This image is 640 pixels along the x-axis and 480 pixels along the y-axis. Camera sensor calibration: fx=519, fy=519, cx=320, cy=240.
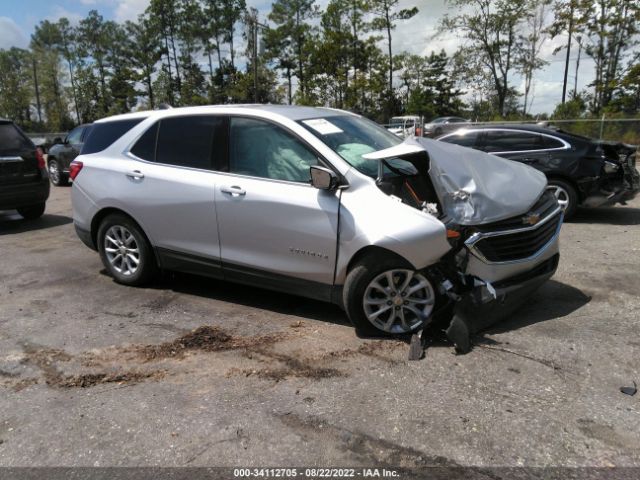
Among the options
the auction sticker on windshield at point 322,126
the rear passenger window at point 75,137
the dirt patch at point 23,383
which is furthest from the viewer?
the rear passenger window at point 75,137

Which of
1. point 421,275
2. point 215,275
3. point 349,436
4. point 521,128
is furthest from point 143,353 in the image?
point 521,128

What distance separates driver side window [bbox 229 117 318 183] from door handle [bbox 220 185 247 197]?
15 cm

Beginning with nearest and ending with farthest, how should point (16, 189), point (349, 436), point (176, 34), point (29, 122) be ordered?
point (349, 436), point (16, 189), point (176, 34), point (29, 122)

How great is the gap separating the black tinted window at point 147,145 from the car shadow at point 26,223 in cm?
465

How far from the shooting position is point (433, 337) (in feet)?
12.7

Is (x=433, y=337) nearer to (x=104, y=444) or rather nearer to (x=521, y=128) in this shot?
(x=104, y=444)

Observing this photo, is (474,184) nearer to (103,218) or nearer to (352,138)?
(352,138)

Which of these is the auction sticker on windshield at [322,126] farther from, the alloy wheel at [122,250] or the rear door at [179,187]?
the alloy wheel at [122,250]

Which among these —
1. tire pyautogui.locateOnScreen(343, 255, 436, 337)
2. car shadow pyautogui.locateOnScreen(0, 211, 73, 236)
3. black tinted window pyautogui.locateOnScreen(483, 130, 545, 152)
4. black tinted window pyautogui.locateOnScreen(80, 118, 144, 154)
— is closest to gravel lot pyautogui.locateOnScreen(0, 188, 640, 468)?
tire pyautogui.locateOnScreen(343, 255, 436, 337)

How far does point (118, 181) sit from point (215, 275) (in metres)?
1.43

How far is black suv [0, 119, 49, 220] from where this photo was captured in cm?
821

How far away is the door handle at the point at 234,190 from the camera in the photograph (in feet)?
14.1

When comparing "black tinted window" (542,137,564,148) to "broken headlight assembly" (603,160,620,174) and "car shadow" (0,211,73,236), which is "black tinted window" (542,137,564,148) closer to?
"broken headlight assembly" (603,160,620,174)

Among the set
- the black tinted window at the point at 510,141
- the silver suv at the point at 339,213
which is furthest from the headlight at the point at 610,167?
the silver suv at the point at 339,213
